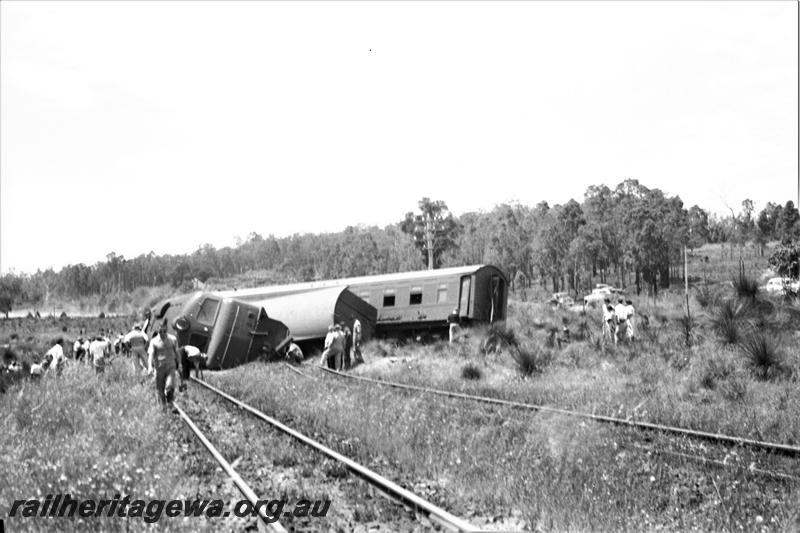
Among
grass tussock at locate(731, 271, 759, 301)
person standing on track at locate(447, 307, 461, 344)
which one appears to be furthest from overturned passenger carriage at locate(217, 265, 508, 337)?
grass tussock at locate(731, 271, 759, 301)

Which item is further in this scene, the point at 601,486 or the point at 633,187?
the point at 633,187

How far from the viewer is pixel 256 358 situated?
23062 millimetres

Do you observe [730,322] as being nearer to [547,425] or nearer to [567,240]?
[547,425]

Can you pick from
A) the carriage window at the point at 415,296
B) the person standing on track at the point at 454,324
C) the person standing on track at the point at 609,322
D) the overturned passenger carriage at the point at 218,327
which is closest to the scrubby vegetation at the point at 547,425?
the person standing on track at the point at 609,322

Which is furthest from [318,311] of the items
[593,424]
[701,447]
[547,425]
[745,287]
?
[701,447]

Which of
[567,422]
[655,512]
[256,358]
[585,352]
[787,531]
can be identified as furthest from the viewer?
[256,358]

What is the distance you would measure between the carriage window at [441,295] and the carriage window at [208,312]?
925 cm

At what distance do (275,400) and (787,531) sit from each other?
889 cm

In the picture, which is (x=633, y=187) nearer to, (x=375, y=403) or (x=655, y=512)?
(x=375, y=403)

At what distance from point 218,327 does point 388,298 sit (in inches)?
360

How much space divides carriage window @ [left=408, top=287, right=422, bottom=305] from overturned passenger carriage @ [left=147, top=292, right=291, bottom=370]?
739 centimetres

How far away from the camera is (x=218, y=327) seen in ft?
71.3

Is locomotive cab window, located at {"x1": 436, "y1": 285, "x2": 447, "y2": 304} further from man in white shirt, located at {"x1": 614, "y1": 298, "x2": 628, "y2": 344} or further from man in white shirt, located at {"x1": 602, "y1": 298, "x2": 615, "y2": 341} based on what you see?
man in white shirt, located at {"x1": 614, "y1": 298, "x2": 628, "y2": 344}

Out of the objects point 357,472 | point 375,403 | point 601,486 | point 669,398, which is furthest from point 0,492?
point 669,398
